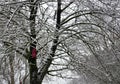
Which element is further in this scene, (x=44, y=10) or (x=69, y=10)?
(x=69, y=10)

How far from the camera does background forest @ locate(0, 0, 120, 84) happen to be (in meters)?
4.68

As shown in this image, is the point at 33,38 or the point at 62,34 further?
the point at 62,34

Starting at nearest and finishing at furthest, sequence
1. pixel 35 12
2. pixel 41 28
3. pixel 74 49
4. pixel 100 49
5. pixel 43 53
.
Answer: pixel 43 53, pixel 41 28, pixel 35 12, pixel 100 49, pixel 74 49

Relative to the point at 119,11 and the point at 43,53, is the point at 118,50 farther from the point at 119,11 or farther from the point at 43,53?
the point at 43,53

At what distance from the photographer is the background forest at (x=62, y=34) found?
4.68 m

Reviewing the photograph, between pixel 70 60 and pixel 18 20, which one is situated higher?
pixel 18 20

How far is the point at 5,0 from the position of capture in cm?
465

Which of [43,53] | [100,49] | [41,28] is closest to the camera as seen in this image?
[43,53]

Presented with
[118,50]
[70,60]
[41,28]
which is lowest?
[70,60]

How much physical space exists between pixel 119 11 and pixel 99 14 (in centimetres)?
51

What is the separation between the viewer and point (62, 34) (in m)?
5.69

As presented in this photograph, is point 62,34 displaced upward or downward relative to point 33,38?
downward

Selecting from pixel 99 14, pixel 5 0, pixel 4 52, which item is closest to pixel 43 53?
pixel 4 52

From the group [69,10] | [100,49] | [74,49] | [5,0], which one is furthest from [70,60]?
[5,0]
